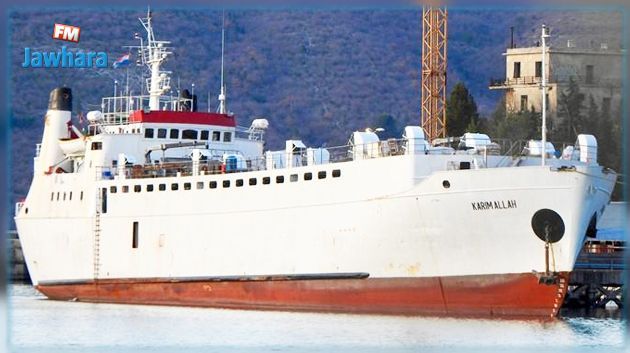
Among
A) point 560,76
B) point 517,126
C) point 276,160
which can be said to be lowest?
point 276,160

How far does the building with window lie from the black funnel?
82.1ft

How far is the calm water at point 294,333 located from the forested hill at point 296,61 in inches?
2130

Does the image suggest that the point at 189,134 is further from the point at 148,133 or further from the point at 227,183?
the point at 227,183

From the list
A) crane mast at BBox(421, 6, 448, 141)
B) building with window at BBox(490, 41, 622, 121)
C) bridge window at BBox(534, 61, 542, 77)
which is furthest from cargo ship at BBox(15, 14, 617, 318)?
bridge window at BBox(534, 61, 542, 77)

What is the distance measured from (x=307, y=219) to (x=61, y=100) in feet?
49.5

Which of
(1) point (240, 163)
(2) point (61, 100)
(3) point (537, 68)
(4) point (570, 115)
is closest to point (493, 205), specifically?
(1) point (240, 163)

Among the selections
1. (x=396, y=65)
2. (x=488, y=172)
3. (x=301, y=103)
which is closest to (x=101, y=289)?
(x=488, y=172)

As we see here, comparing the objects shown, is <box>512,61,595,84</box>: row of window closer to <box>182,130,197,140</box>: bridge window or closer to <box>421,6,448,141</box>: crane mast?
<box>421,6,448,141</box>: crane mast

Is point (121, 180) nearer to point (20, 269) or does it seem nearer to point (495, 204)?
point (495, 204)

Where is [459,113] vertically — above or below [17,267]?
above

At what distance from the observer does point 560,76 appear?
7775cm

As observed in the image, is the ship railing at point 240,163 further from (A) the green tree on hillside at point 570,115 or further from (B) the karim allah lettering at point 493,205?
(A) the green tree on hillside at point 570,115

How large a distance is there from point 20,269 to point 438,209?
35.6 metres

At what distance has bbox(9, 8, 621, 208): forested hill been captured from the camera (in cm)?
10956
